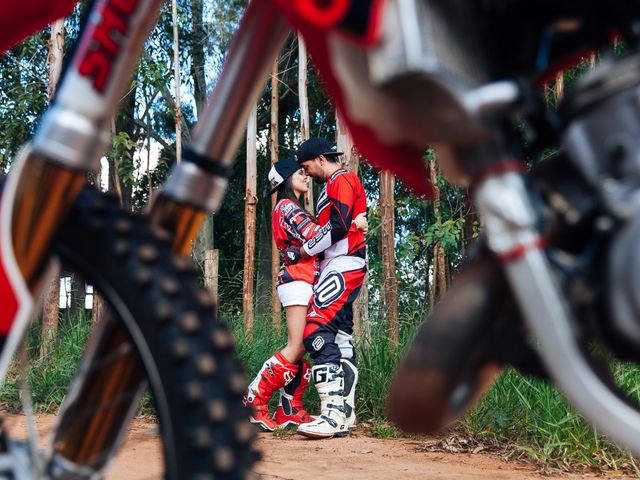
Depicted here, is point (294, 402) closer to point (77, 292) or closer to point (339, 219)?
point (339, 219)

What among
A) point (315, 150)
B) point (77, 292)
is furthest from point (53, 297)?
point (315, 150)

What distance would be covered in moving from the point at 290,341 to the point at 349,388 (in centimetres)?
56

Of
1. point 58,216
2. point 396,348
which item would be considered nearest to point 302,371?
point 396,348

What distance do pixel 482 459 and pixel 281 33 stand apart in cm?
327

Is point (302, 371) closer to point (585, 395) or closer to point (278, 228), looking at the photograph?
point (278, 228)

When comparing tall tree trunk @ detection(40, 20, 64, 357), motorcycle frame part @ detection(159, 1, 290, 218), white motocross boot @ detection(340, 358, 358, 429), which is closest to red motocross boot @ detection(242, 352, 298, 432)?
white motocross boot @ detection(340, 358, 358, 429)

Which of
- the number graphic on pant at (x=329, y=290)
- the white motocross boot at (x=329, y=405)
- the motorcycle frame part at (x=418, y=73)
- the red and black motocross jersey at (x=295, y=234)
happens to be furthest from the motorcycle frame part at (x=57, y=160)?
the red and black motocross jersey at (x=295, y=234)

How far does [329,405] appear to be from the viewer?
489cm

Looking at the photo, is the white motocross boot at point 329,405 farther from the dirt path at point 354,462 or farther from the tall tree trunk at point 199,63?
the tall tree trunk at point 199,63

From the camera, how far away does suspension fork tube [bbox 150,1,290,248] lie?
1.20 metres

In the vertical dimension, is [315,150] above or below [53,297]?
above

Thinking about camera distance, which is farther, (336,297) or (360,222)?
(360,222)

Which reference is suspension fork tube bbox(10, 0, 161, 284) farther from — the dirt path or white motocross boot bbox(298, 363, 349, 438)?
white motocross boot bbox(298, 363, 349, 438)

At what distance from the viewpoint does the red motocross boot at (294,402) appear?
5.18 meters
